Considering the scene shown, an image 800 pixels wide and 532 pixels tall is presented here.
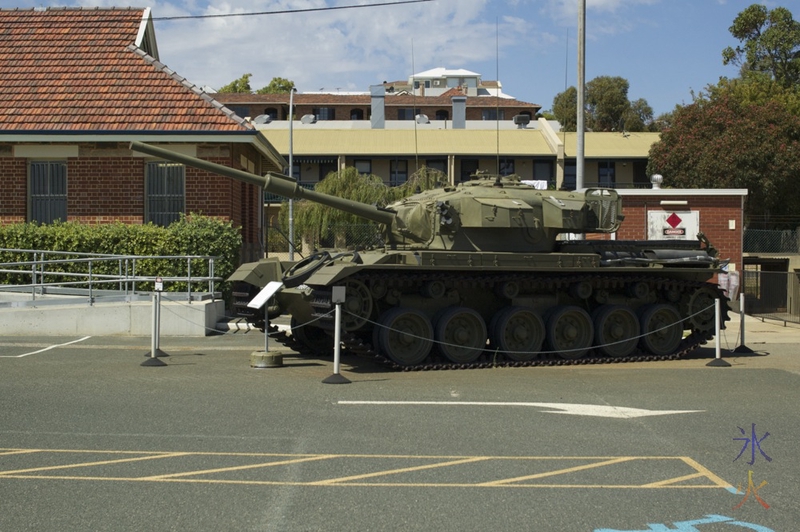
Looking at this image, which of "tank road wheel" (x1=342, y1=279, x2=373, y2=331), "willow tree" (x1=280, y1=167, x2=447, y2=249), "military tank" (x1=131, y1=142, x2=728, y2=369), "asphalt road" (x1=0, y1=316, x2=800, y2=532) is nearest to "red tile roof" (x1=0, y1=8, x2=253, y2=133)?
"military tank" (x1=131, y1=142, x2=728, y2=369)

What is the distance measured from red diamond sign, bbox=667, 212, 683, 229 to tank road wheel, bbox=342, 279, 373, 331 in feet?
41.3

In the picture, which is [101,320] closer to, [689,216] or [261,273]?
[261,273]

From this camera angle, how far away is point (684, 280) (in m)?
15.0

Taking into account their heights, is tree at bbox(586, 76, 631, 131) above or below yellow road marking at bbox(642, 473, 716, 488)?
above

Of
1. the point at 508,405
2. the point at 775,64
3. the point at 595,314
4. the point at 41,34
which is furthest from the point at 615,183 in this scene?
the point at 508,405

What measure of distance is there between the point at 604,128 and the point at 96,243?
52.7m

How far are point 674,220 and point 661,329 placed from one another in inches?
359

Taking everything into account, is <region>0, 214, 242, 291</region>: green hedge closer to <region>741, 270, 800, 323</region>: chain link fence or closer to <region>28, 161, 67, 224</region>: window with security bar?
<region>28, 161, 67, 224</region>: window with security bar

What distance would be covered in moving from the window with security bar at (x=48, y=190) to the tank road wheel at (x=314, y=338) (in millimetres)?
8930

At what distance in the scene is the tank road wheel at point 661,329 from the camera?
14.8 m

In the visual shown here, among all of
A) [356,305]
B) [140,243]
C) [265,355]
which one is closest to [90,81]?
[140,243]

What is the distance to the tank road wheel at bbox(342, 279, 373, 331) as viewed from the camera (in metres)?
12.6

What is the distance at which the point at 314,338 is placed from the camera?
48.5ft

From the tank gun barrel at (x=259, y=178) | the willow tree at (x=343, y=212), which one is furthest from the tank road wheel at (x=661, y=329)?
the willow tree at (x=343, y=212)
